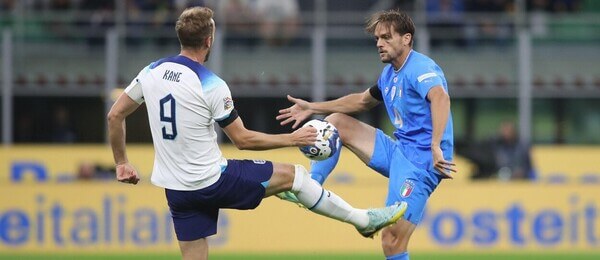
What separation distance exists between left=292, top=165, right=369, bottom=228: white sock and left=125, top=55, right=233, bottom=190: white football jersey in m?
0.64

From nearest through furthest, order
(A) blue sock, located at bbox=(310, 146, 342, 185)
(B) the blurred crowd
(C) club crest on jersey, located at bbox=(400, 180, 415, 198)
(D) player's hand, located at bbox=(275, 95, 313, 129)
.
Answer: (C) club crest on jersey, located at bbox=(400, 180, 415, 198) → (D) player's hand, located at bbox=(275, 95, 313, 129) → (A) blue sock, located at bbox=(310, 146, 342, 185) → (B) the blurred crowd

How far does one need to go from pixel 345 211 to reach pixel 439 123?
0.97m

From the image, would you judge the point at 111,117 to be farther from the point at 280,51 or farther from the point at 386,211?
the point at 280,51

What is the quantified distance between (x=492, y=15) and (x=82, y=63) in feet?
21.1

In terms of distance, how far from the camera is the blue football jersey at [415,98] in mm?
10023

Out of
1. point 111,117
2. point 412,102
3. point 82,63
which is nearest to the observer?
point 111,117

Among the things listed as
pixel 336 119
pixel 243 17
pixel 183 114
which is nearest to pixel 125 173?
pixel 183 114

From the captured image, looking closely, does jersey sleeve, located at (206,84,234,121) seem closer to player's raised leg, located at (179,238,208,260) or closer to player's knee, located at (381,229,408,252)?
player's raised leg, located at (179,238,208,260)

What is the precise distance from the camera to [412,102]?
1018cm

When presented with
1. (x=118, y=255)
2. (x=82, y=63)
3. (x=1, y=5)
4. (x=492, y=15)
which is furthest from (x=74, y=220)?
(x=492, y=15)

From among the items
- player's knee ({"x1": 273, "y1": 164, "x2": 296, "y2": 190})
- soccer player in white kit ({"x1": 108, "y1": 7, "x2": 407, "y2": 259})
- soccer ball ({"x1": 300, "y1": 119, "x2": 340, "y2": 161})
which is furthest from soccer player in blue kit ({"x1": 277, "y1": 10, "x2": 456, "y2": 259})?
soccer player in white kit ({"x1": 108, "y1": 7, "x2": 407, "y2": 259})

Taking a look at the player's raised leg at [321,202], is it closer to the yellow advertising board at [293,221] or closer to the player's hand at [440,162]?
the player's hand at [440,162]

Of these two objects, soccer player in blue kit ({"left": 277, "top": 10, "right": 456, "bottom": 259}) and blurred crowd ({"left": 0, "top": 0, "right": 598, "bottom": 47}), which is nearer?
soccer player in blue kit ({"left": 277, "top": 10, "right": 456, "bottom": 259})

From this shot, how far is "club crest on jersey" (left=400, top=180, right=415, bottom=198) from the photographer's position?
10.2 meters
